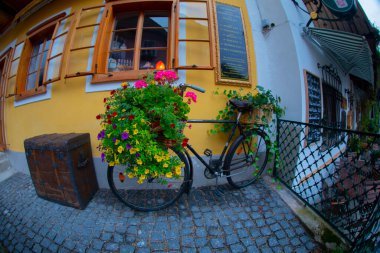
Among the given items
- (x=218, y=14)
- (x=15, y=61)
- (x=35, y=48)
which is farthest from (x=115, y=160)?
(x=15, y=61)

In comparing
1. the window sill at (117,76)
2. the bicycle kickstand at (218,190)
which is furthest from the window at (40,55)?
the bicycle kickstand at (218,190)

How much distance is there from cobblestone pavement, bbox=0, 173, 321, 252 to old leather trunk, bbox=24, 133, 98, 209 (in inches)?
6.1

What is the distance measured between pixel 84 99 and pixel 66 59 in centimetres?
96

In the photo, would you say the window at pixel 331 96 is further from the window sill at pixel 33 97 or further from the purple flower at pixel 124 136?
the window sill at pixel 33 97

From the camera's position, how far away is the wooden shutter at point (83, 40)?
272 cm

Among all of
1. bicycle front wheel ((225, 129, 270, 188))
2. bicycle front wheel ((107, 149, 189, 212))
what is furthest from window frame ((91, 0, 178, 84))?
bicycle front wheel ((225, 129, 270, 188))

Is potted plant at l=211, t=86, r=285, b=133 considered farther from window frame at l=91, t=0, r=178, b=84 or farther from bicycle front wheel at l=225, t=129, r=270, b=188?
window frame at l=91, t=0, r=178, b=84

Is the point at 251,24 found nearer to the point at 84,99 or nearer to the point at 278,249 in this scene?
the point at 84,99

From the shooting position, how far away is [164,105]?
1728 mm

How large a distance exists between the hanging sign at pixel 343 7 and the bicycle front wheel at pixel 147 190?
3.62 metres

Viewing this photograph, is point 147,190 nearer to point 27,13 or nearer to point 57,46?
point 57,46

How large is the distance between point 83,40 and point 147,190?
2857mm

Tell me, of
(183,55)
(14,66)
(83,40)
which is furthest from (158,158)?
(14,66)

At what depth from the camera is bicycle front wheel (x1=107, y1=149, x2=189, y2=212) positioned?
207cm
